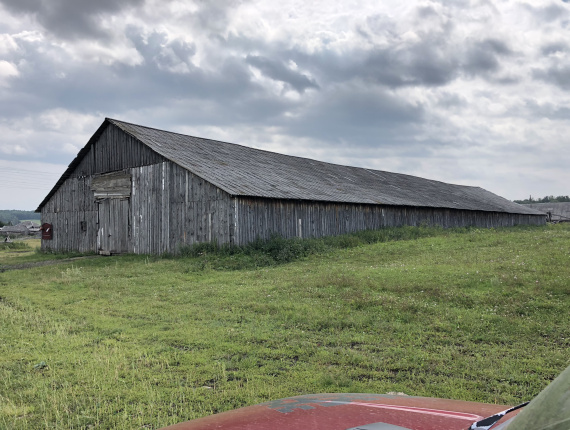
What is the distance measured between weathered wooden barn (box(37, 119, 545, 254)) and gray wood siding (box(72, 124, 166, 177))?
0.06m

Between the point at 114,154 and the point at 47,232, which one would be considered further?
the point at 47,232

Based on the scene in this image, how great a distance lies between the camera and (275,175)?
2572cm

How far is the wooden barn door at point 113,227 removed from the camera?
24.0 meters

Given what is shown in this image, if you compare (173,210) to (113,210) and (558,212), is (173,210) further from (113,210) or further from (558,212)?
(558,212)

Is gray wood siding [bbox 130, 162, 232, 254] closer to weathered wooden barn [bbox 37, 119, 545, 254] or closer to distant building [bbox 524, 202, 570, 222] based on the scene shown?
weathered wooden barn [bbox 37, 119, 545, 254]

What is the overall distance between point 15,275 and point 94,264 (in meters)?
3.72

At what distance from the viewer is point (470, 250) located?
17125mm

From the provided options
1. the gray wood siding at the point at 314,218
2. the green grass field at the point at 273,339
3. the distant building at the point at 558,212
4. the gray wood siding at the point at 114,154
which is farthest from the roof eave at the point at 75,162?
the distant building at the point at 558,212

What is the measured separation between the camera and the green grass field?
4980 millimetres

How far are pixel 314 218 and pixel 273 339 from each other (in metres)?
16.2

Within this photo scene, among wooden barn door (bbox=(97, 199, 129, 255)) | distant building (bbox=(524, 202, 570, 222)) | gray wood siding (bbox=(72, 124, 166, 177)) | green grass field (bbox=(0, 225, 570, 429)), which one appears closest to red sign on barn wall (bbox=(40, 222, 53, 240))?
gray wood siding (bbox=(72, 124, 166, 177))

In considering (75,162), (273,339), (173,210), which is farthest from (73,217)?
(273,339)

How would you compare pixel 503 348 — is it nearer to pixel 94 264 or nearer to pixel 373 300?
pixel 373 300

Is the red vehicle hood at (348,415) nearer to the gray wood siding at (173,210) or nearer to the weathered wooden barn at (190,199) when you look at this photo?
the weathered wooden barn at (190,199)
